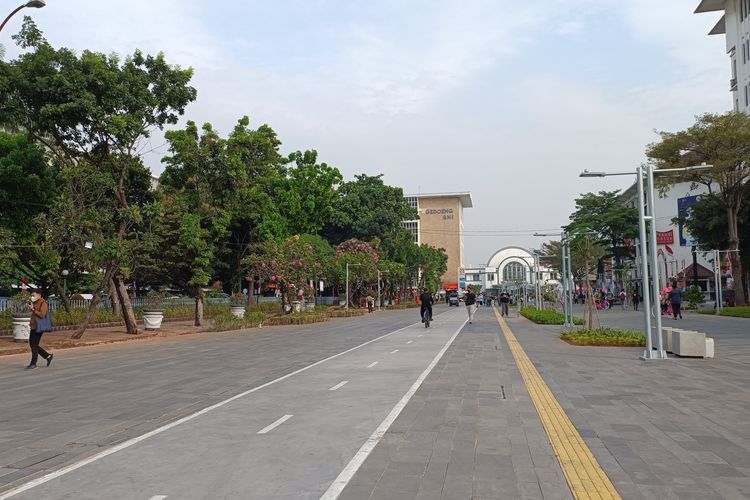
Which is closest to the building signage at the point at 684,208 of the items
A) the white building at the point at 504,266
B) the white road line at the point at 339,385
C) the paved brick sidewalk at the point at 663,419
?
the paved brick sidewalk at the point at 663,419

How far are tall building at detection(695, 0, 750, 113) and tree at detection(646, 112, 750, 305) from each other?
46.8 feet

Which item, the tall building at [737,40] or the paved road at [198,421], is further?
the tall building at [737,40]

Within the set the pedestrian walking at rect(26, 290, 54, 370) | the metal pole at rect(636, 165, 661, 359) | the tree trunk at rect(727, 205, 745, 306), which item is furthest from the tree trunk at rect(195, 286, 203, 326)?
the tree trunk at rect(727, 205, 745, 306)

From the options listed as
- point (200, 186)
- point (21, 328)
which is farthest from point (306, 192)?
point (21, 328)

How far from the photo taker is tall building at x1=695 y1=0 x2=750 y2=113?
173 feet

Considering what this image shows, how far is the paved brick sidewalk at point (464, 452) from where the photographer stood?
5.19 metres

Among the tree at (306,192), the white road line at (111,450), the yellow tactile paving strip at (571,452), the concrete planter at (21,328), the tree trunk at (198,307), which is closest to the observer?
the yellow tactile paving strip at (571,452)

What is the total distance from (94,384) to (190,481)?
7.94 m

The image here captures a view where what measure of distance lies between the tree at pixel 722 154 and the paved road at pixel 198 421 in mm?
31279

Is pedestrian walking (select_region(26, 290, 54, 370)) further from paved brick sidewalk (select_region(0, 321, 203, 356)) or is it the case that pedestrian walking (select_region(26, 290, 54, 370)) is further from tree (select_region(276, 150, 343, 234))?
tree (select_region(276, 150, 343, 234))

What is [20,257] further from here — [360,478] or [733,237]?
[733,237]

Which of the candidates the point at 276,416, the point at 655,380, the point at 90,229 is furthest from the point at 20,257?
the point at 655,380

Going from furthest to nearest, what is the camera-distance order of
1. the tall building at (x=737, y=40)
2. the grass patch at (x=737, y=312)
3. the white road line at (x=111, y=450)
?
the tall building at (x=737, y=40) → the grass patch at (x=737, y=312) → the white road line at (x=111, y=450)

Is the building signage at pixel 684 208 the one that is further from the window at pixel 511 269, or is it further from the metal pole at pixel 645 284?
the window at pixel 511 269
